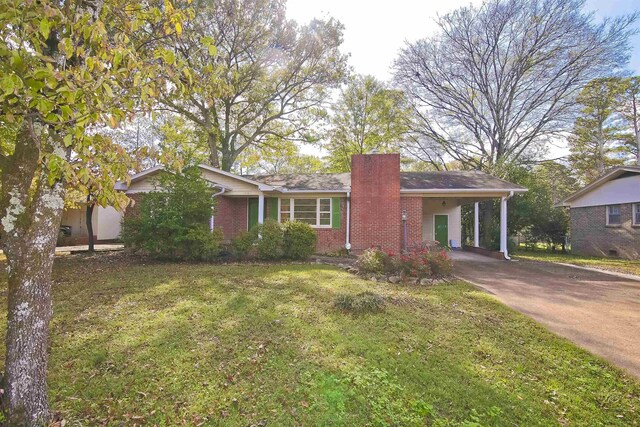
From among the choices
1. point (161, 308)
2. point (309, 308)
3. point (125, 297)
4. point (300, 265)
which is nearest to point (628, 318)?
point (309, 308)

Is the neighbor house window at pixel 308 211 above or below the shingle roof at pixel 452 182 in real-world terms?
below

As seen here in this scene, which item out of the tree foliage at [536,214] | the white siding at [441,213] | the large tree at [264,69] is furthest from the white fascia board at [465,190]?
the large tree at [264,69]

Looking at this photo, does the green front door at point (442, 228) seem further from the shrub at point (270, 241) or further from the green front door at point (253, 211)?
the shrub at point (270, 241)

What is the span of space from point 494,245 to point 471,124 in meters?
11.3

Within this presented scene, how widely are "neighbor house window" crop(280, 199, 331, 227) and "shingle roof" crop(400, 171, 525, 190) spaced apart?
353 centimetres

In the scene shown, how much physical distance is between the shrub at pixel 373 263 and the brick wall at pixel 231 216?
715 centimetres

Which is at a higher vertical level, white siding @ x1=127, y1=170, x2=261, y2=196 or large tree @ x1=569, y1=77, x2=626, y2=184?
large tree @ x1=569, y1=77, x2=626, y2=184

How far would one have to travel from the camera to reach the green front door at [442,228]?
17719 millimetres

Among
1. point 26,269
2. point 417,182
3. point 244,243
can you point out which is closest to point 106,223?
point 244,243

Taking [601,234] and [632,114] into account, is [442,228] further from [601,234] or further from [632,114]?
[632,114]

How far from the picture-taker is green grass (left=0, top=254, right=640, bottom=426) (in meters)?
2.98

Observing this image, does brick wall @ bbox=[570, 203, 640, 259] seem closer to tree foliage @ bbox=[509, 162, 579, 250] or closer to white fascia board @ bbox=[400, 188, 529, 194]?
tree foliage @ bbox=[509, 162, 579, 250]

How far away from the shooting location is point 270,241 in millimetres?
10586

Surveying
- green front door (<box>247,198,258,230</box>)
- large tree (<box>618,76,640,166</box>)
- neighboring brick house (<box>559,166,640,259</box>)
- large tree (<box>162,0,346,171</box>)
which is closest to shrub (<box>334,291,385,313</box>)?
green front door (<box>247,198,258,230</box>)
